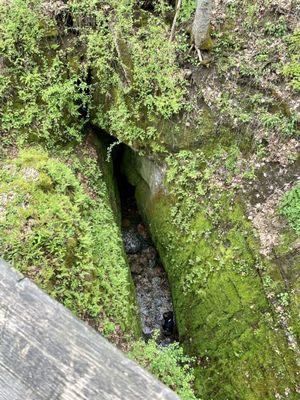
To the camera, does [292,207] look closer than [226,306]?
Yes

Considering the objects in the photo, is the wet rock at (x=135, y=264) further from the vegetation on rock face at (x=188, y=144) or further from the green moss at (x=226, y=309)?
the green moss at (x=226, y=309)

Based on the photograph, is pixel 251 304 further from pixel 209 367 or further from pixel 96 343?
pixel 96 343

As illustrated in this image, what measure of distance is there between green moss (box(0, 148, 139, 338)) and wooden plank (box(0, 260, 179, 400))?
2.28 metres

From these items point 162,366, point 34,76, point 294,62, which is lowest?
point 162,366

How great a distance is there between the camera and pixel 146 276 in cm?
754

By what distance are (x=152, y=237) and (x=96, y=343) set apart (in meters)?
5.40

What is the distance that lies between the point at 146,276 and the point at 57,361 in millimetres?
5575

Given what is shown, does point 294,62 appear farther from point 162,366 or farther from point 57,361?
point 57,361

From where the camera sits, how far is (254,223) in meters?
5.94

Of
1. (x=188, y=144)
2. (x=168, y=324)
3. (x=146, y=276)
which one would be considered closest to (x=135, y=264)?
(x=146, y=276)

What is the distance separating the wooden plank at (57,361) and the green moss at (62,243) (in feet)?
7.49

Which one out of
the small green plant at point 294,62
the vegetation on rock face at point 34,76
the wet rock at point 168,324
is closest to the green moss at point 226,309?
the wet rock at point 168,324

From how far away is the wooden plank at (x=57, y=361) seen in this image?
1950 millimetres

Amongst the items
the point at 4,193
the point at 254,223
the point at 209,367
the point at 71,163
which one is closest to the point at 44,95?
the point at 71,163
